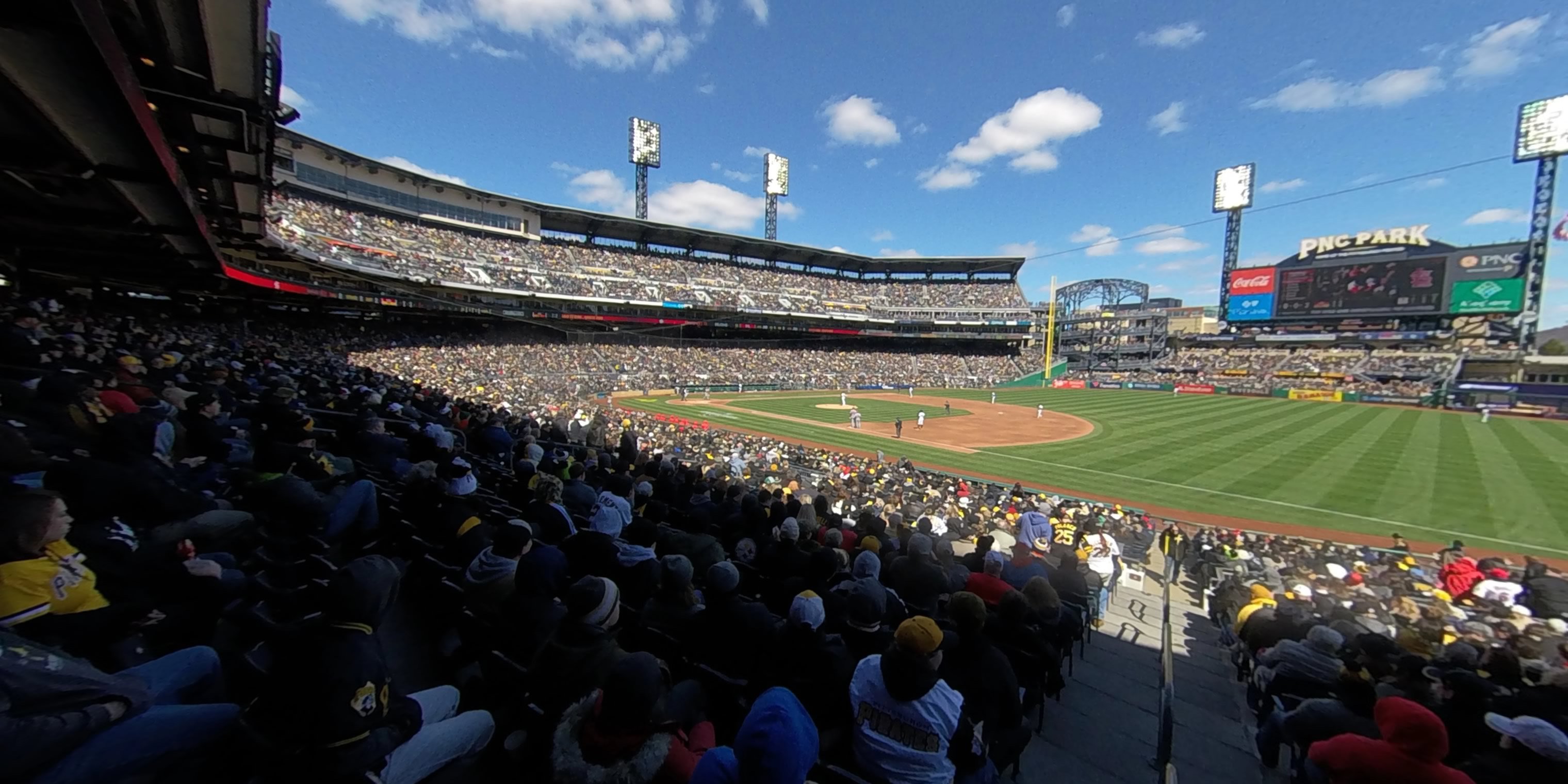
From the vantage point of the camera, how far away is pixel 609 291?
55.7 metres

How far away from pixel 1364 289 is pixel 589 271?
76.7m

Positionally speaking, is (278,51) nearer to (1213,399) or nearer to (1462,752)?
(1462,752)

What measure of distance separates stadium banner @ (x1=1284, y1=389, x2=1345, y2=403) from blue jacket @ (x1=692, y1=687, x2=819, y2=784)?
64252 millimetres

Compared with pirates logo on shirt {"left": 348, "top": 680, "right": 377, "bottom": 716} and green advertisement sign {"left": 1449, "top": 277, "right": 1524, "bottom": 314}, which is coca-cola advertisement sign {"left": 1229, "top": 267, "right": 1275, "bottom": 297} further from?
pirates logo on shirt {"left": 348, "top": 680, "right": 377, "bottom": 716}

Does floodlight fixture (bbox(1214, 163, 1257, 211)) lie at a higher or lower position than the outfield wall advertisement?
higher

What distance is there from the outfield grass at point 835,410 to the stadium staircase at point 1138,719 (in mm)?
26152

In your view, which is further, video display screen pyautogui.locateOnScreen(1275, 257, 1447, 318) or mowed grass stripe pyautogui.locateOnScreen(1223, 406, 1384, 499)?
video display screen pyautogui.locateOnScreen(1275, 257, 1447, 318)

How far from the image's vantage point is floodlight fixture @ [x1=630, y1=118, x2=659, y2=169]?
65.8 meters

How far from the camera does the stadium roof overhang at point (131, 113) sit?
3.60 metres

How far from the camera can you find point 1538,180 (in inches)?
2044

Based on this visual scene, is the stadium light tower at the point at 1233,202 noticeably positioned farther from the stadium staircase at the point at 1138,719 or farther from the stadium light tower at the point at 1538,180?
the stadium staircase at the point at 1138,719

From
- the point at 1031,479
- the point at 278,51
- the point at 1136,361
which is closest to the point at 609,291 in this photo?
the point at 1031,479

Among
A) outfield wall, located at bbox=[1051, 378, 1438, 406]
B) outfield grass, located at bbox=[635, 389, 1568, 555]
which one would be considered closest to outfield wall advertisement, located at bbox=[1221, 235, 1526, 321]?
outfield wall, located at bbox=[1051, 378, 1438, 406]

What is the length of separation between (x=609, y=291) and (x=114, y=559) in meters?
55.0
